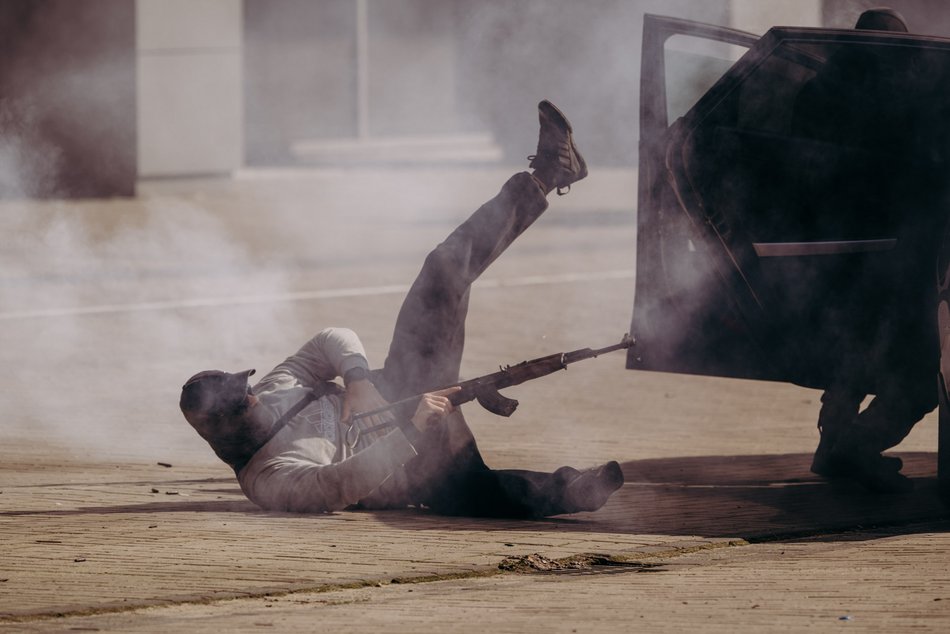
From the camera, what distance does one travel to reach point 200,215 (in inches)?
565

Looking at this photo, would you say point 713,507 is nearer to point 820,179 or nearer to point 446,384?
point 446,384

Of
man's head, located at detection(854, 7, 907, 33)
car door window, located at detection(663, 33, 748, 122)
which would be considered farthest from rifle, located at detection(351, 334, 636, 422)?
man's head, located at detection(854, 7, 907, 33)

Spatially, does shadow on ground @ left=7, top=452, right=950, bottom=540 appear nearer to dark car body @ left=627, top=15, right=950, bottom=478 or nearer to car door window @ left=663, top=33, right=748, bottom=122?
dark car body @ left=627, top=15, right=950, bottom=478

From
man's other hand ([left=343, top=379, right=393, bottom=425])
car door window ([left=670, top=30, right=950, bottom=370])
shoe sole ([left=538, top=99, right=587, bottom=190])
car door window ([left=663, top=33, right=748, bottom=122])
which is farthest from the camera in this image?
car door window ([left=663, top=33, right=748, bottom=122])

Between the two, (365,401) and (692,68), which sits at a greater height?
(692,68)

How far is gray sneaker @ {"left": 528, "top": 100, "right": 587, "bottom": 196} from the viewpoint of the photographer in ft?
17.6

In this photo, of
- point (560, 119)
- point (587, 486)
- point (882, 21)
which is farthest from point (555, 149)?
point (882, 21)

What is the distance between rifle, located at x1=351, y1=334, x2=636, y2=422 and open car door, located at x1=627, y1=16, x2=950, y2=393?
2.21ft

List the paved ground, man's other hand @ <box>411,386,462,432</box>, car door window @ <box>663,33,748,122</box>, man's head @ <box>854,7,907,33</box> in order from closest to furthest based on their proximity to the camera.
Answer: the paved ground, man's other hand @ <box>411,386,462,432</box>, man's head @ <box>854,7,907,33</box>, car door window @ <box>663,33,748,122</box>

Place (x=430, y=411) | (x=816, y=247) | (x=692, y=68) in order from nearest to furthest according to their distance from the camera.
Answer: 1. (x=430, y=411)
2. (x=816, y=247)
3. (x=692, y=68)

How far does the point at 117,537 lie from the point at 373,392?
90 centimetres

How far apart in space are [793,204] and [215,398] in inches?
83.3

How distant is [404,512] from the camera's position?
5.25 m

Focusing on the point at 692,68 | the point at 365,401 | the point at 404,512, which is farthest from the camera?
the point at 692,68
